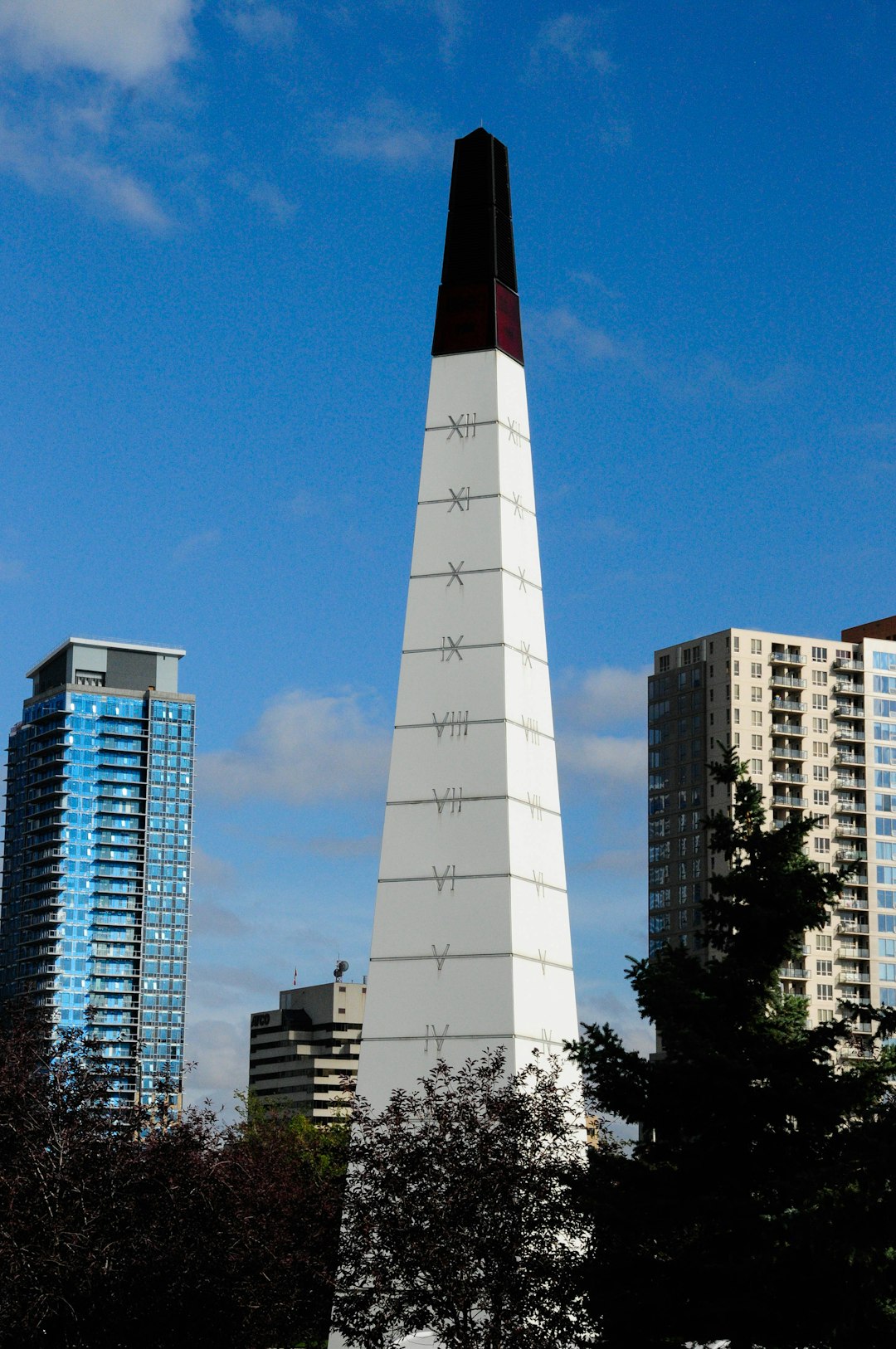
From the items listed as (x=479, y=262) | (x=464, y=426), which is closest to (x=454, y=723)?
(x=464, y=426)

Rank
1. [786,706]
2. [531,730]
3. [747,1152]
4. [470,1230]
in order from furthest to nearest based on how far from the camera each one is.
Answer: [786,706]
[531,730]
[470,1230]
[747,1152]

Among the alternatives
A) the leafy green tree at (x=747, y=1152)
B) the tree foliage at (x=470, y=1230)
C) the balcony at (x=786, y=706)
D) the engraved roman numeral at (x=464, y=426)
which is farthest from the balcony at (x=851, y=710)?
the leafy green tree at (x=747, y=1152)

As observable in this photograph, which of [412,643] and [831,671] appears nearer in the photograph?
[412,643]

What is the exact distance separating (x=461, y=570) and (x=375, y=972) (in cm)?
1084

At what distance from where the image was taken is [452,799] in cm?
4875

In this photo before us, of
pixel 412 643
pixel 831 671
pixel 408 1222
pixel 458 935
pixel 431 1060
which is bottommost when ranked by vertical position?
pixel 408 1222

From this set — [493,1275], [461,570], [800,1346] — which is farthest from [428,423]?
[800,1346]

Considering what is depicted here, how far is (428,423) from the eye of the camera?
2051 inches

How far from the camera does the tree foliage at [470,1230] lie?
33375 millimetres

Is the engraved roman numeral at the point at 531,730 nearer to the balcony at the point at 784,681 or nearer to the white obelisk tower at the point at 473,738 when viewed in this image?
the white obelisk tower at the point at 473,738

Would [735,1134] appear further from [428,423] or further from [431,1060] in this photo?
[428,423]

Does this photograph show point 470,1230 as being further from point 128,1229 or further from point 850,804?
point 850,804

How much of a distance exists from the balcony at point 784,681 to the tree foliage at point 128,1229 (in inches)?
4334

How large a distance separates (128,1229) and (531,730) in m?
17.0
